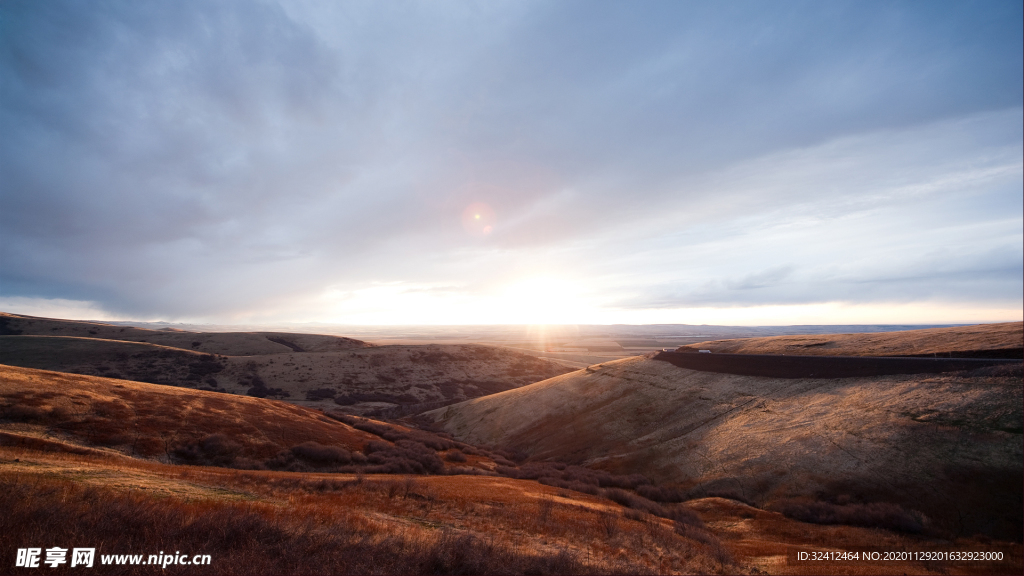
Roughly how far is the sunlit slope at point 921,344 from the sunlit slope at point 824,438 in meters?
4.43

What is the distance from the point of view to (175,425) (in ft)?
82.5

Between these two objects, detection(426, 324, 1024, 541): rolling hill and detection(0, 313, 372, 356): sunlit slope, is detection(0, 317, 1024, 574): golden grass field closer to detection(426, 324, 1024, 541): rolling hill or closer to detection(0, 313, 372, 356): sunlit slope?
detection(426, 324, 1024, 541): rolling hill

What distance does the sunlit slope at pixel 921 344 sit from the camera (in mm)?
24594

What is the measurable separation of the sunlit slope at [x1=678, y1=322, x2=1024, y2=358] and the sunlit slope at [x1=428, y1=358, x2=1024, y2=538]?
4425mm

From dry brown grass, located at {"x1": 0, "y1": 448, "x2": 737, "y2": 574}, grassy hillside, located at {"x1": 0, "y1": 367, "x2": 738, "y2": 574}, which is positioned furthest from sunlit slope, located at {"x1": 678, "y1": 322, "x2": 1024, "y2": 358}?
dry brown grass, located at {"x1": 0, "y1": 448, "x2": 737, "y2": 574}

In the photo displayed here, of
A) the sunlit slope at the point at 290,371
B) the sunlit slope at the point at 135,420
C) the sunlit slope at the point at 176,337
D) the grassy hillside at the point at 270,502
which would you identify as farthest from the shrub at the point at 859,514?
the sunlit slope at the point at 176,337

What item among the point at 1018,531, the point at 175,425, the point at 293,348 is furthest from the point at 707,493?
the point at 293,348

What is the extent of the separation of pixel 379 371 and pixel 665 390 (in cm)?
7046

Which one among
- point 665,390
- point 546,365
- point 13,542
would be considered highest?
point 13,542

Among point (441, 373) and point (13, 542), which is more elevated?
point (13, 542)

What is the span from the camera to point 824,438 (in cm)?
2214

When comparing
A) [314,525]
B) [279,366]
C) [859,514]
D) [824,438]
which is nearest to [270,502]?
[314,525]

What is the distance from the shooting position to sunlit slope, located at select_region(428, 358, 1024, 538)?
1623 centimetres

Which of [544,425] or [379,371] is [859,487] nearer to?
A: [544,425]
